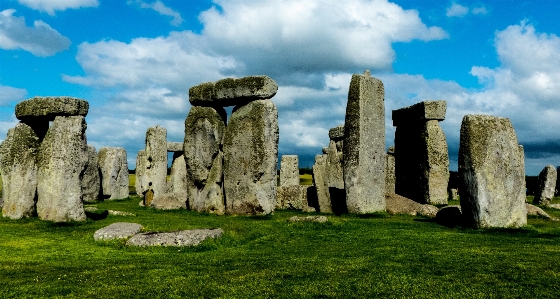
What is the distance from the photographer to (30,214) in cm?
1331

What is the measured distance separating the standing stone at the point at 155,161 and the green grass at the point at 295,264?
9588mm

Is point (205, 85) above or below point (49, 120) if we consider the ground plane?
above

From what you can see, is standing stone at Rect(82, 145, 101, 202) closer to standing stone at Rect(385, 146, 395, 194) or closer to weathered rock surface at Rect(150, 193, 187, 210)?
weathered rock surface at Rect(150, 193, 187, 210)

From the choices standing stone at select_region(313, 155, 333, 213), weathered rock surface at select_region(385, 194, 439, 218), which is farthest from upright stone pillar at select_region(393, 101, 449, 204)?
standing stone at select_region(313, 155, 333, 213)

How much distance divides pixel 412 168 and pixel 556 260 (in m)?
Answer: 13.4

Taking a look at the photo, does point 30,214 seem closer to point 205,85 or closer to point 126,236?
point 126,236

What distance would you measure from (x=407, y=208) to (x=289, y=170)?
11.2 meters

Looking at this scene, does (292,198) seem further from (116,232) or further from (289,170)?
(116,232)

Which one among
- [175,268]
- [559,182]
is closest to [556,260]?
[175,268]

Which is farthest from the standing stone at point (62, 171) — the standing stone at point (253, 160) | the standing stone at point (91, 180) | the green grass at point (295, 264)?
the standing stone at point (91, 180)

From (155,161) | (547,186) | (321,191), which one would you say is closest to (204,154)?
(321,191)

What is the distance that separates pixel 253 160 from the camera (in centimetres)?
1565

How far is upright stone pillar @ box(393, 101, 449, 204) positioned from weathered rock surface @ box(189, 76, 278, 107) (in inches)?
286

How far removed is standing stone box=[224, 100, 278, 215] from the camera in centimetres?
1552
